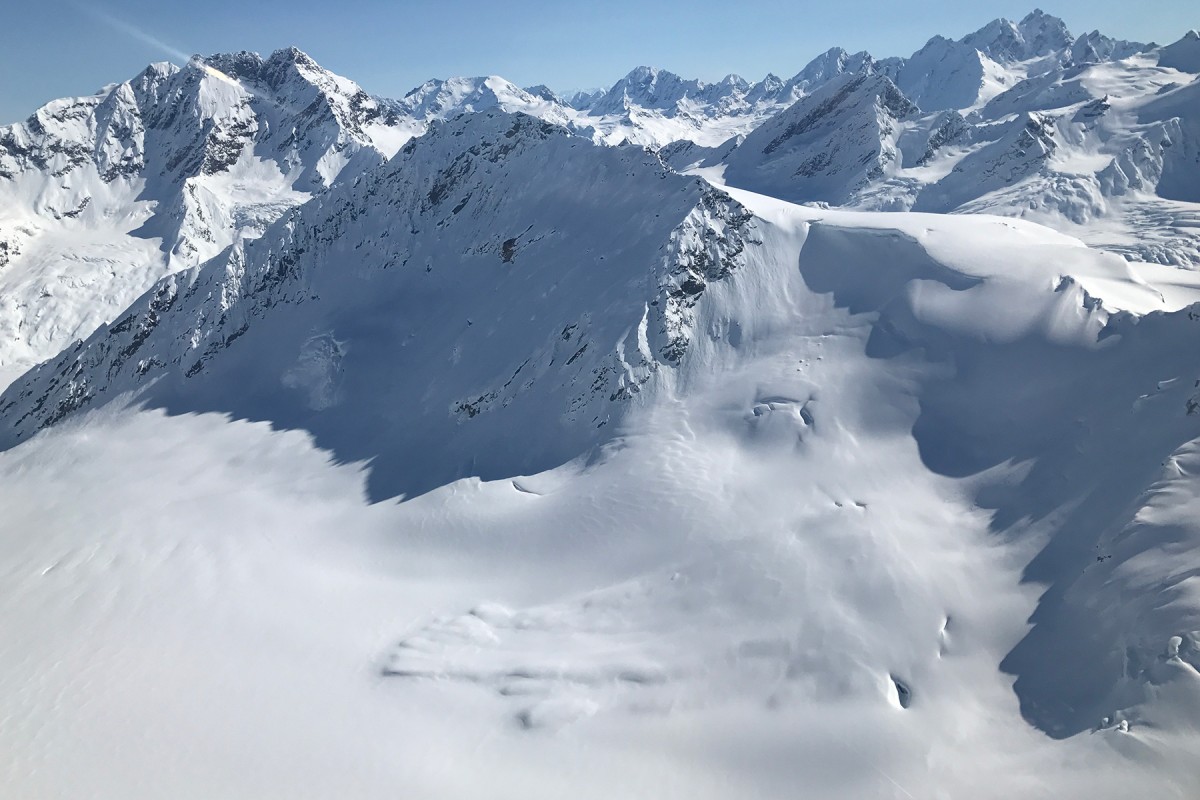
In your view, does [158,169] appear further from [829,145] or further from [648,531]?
[648,531]

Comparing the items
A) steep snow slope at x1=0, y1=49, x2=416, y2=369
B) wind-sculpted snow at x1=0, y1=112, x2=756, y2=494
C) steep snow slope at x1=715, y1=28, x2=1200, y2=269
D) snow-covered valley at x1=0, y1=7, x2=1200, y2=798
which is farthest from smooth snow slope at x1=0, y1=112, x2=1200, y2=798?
steep snow slope at x1=0, y1=49, x2=416, y2=369

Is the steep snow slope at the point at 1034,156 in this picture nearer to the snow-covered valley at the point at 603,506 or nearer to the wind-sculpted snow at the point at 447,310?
the snow-covered valley at the point at 603,506

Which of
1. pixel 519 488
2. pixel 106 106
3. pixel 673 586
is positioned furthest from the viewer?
pixel 106 106

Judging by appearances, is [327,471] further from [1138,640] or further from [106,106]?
[106,106]

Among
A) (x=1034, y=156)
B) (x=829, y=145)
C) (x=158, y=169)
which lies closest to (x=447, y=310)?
(x=1034, y=156)

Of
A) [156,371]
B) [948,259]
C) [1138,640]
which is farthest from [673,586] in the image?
[156,371]

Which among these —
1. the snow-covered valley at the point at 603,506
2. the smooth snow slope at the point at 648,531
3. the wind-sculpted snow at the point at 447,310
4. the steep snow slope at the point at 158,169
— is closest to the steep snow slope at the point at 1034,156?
the snow-covered valley at the point at 603,506
